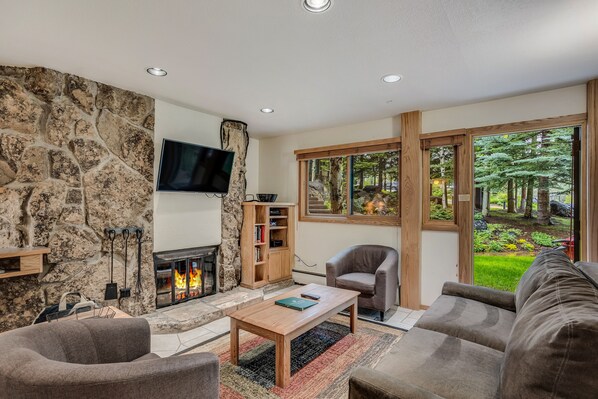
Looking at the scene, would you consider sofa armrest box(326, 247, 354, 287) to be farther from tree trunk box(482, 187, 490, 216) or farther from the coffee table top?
tree trunk box(482, 187, 490, 216)

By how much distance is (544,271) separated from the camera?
1875 millimetres

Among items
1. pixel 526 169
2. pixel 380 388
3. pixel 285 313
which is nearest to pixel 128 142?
pixel 285 313

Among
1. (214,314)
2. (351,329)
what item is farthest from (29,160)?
(351,329)

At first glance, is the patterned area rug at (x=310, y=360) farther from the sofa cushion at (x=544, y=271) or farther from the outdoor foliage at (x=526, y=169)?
the outdoor foliage at (x=526, y=169)

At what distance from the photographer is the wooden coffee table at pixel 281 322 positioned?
206 centimetres

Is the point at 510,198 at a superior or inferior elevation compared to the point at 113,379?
superior

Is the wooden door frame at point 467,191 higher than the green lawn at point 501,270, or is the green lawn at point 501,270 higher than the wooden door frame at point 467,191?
the wooden door frame at point 467,191

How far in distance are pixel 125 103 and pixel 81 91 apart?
0.39 m

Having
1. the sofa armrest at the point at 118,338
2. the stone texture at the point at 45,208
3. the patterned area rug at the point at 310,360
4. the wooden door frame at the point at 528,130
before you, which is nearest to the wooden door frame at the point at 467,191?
the wooden door frame at the point at 528,130

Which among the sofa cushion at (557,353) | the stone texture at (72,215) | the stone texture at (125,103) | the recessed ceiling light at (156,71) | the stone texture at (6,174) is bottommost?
the sofa cushion at (557,353)

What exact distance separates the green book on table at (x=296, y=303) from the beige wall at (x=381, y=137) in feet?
5.83

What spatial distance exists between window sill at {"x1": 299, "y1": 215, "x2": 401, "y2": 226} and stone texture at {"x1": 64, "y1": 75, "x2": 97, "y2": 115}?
124 inches

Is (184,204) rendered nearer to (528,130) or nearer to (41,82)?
(41,82)

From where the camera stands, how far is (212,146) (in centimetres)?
404
